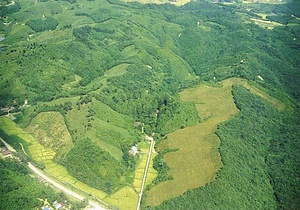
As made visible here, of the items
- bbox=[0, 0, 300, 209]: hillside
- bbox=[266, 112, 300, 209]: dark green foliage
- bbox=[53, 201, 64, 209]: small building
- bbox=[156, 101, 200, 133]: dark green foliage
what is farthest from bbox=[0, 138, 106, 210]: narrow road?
bbox=[266, 112, 300, 209]: dark green foliage

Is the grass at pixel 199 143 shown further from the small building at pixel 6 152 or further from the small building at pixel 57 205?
the small building at pixel 6 152

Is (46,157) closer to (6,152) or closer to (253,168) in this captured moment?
(6,152)

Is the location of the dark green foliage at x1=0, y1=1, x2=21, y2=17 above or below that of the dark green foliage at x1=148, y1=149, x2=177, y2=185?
above

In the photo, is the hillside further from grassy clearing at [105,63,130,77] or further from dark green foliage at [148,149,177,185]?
grassy clearing at [105,63,130,77]

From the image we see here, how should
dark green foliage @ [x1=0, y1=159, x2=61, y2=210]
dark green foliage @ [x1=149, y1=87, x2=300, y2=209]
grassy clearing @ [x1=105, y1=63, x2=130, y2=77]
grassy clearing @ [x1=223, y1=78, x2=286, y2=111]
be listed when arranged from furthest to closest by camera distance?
grassy clearing @ [x1=105, y1=63, x2=130, y2=77] < grassy clearing @ [x1=223, y1=78, x2=286, y2=111] < dark green foliage @ [x1=149, y1=87, x2=300, y2=209] < dark green foliage @ [x1=0, y1=159, x2=61, y2=210]

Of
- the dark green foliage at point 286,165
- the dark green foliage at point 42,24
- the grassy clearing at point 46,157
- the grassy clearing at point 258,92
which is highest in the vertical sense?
the grassy clearing at point 258,92

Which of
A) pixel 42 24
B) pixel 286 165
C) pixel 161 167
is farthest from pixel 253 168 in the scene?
pixel 42 24

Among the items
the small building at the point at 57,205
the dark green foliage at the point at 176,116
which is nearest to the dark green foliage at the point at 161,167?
the dark green foliage at the point at 176,116
